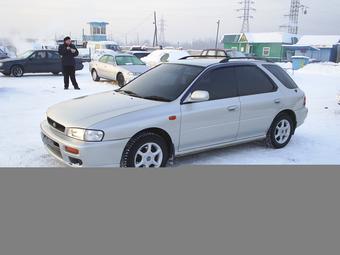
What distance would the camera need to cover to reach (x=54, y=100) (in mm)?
10328

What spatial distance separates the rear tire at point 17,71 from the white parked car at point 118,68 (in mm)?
3433

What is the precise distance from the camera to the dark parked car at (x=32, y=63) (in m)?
16.7

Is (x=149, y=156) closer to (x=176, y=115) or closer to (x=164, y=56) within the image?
(x=176, y=115)

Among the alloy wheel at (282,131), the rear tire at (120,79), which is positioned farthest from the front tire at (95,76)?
the alloy wheel at (282,131)

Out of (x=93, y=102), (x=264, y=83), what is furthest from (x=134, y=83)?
(x=264, y=83)

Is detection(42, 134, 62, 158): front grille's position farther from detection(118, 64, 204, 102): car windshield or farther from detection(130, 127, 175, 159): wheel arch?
detection(118, 64, 204, 102): car windshield

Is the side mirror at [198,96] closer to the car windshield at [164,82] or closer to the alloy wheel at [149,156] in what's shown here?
the car windshield at [164,82]

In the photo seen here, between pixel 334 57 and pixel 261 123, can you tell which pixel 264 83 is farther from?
pixel 334 57

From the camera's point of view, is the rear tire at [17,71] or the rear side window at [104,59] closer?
the rear side window at [104,59]

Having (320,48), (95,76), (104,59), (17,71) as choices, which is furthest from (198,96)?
(320,48)

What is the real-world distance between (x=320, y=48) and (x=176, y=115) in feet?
146

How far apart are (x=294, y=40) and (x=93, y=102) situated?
4743 cm

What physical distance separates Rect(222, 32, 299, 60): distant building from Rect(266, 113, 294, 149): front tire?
135ft

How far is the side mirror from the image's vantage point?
4.76 metres
